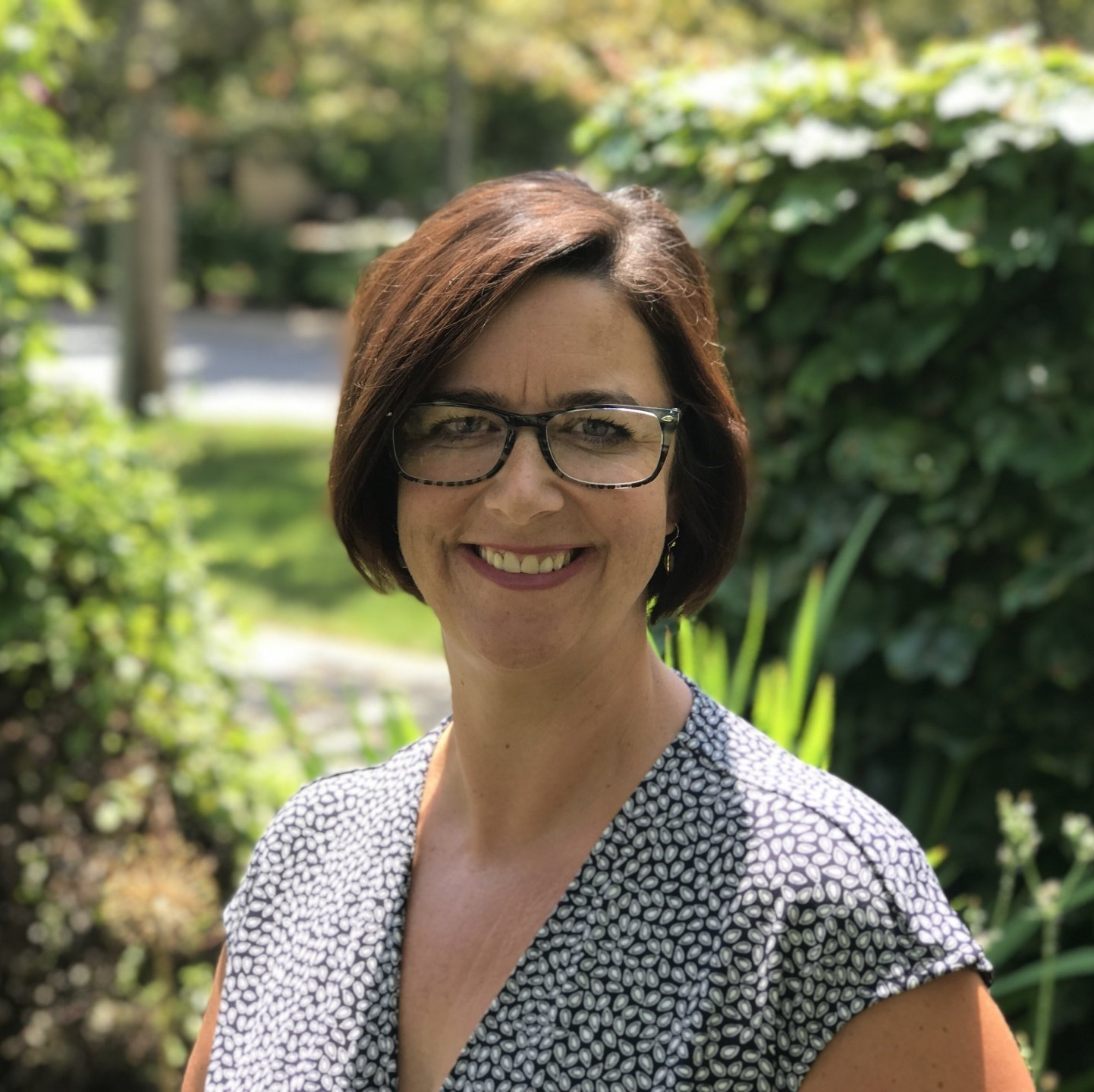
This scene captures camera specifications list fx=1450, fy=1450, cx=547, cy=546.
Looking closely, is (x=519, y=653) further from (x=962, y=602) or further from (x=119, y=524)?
(x=119, y=524)

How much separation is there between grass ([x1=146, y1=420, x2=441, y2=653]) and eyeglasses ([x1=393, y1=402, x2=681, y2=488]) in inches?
144

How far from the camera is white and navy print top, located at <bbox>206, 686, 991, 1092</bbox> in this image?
4.59ft

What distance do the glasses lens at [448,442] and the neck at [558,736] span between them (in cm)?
24

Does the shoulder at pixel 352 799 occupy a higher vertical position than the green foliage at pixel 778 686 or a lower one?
higher

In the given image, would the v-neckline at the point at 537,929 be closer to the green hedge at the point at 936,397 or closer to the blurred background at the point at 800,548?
the blurred background at the point at 800,548

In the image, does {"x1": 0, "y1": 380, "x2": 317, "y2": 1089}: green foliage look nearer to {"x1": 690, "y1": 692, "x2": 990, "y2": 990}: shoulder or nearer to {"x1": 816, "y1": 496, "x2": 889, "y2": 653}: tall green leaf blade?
{"x1": 816, "y1": 496, "x2": 889, "y2": 653}: tall green leaf blade

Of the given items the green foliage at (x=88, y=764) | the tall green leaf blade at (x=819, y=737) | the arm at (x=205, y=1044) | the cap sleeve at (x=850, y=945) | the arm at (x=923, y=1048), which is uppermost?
the cap sleeve at (x=850, y=945)

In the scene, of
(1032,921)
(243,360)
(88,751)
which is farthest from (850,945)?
(243,360)

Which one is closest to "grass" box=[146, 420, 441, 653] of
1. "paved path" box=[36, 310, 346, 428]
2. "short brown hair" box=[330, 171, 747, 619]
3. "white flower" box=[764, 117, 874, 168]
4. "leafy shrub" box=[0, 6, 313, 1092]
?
"paved path" box=[36, 310, 346, 428]

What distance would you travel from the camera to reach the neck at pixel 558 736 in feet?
5.58

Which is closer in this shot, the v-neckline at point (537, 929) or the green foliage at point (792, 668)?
the v-neckline at point (537, 929)

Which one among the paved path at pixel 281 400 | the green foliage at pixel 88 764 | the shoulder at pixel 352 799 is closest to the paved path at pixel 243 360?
the paved path at pixel 281 400

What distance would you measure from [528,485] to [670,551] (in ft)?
1.14

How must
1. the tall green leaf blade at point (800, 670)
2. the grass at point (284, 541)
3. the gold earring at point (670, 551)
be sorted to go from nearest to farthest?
the gold earring at point (670, 551)
the tall green leaf blade at point (800, 670)
the grass at point (284, 541)
